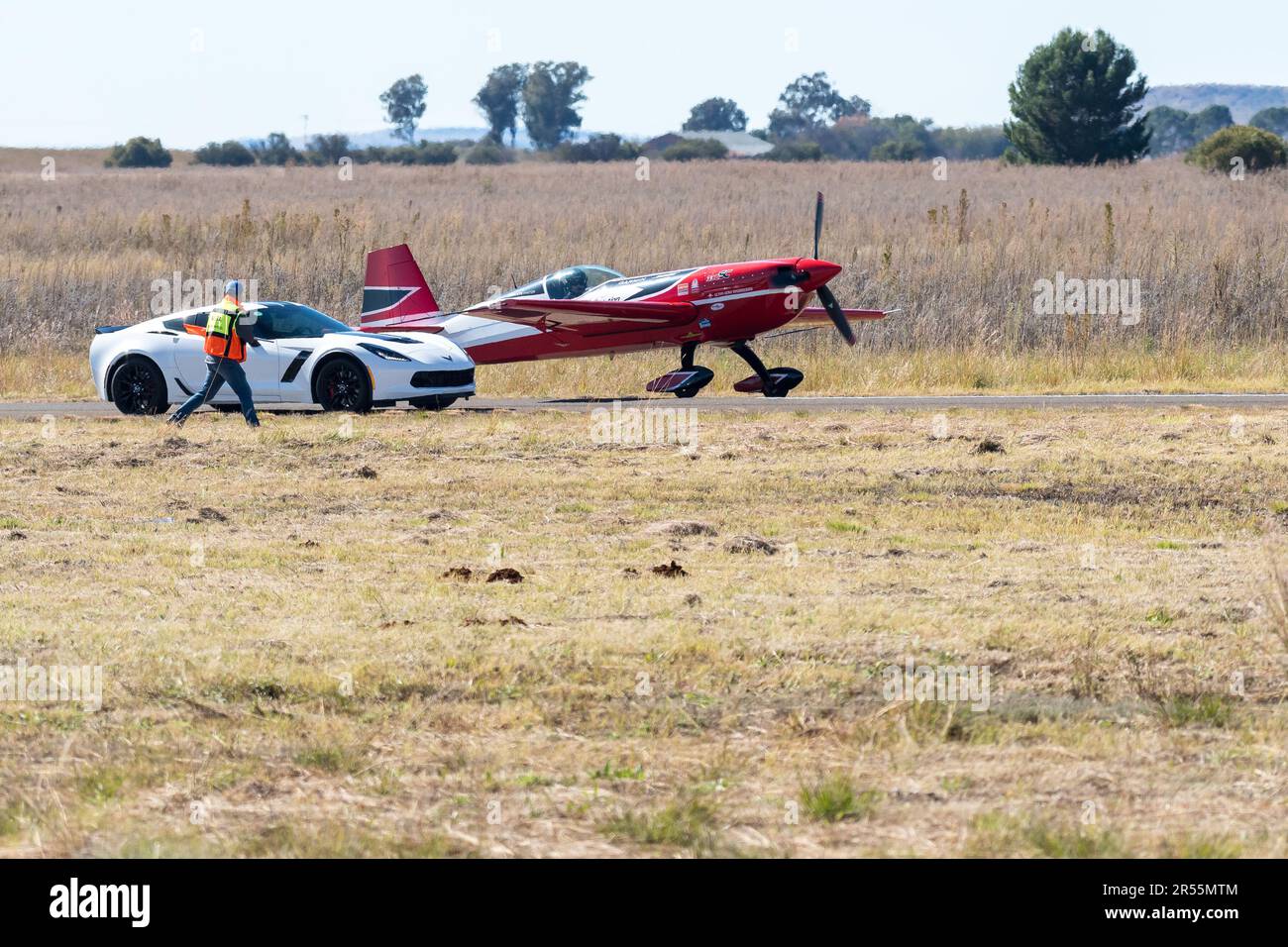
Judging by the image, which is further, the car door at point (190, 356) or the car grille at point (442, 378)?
the car door at point (190, 356)

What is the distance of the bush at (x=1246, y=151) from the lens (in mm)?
57625

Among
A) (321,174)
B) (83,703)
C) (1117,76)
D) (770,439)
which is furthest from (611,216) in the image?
(1117,76)

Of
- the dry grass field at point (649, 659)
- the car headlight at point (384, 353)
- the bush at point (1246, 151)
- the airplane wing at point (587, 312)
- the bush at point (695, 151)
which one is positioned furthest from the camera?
the bush at point (695, 151)

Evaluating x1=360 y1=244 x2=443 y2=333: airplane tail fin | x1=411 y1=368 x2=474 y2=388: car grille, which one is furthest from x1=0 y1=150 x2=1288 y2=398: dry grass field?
x1=411 y1=368 x2=474 y2=388: car grille

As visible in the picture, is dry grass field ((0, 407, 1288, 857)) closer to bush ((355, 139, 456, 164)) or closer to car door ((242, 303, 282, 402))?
car door ((242, 303, 282, 402))

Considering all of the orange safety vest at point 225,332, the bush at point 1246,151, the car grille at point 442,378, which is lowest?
the car grille at point 442,378

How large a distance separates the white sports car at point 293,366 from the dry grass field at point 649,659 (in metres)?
4.19

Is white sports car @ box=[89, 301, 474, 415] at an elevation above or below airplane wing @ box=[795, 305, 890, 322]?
below

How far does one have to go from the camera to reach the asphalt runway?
19.8 meters

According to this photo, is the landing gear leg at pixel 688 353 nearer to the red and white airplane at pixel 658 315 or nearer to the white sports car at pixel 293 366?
the red and white airplane at pixel 658 315

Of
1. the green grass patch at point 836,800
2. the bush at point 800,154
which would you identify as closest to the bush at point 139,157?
the bush at point 800,154

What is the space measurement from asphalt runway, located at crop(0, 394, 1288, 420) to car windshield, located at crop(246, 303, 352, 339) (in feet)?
4.13
